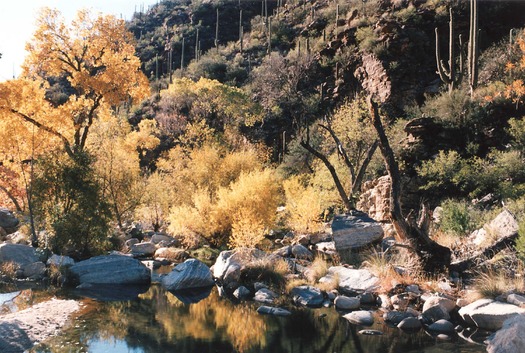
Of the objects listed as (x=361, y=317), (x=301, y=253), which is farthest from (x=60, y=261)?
(x=361, y=317)

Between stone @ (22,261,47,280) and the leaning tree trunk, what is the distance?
40.5 feet

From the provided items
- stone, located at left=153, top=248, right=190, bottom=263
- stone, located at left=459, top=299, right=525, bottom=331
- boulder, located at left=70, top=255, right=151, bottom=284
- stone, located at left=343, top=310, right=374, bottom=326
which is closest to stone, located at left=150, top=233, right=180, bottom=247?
stone, located at left=153, top=248, right=190, bottom=263

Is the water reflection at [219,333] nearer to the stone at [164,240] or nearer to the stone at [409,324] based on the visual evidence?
the stone at [409,324]

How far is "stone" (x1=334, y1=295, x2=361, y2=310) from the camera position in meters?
12.1

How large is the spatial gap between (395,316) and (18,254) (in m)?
13.6

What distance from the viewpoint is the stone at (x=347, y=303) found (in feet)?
39.6

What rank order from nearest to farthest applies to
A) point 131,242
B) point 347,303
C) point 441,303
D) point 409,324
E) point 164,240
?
1. point 409,324
2. point 441,303
3. point 347,303
4. point 131,242
5. point 164,240

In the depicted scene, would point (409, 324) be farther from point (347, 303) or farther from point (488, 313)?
point (347, 303)

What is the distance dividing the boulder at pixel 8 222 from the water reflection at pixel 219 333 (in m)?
15.4

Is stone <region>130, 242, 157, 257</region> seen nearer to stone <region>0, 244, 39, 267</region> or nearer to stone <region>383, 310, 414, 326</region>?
stone <region>0, 244, 39, 267</region>

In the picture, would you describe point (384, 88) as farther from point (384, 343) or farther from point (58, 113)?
point (384, 343)

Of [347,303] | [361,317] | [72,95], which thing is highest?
[72,95]

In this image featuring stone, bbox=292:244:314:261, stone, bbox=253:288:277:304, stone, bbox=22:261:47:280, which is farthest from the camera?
stone, bbox=292:244:314:261

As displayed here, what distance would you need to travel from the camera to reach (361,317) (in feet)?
35.8
